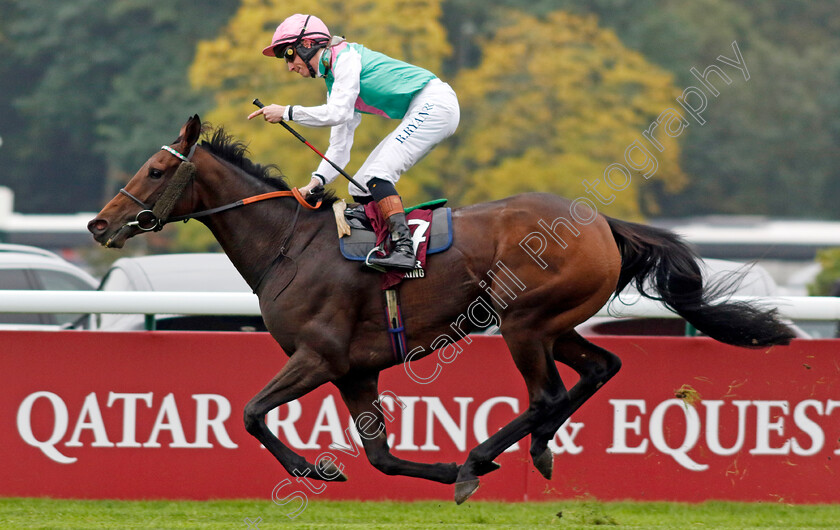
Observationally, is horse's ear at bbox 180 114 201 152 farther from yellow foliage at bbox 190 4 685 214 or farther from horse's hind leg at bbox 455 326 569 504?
yellow foliage at bbox 190 4 685 214

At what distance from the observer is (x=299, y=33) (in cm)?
508

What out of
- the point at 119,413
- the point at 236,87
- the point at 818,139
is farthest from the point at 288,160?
the point at 818,139

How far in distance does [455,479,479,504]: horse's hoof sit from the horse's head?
6.00ft

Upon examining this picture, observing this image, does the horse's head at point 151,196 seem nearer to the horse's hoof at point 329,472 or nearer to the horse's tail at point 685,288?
the horse's hoof at point 329,472

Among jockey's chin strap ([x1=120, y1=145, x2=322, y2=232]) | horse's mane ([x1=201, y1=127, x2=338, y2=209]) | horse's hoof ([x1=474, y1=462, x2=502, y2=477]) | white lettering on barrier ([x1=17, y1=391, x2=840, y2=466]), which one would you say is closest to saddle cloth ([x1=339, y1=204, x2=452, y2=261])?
horse's mane ([x1=201, y1=127, x2=338, y2=209])

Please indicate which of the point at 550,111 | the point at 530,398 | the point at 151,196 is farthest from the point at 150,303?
the point at 550,111

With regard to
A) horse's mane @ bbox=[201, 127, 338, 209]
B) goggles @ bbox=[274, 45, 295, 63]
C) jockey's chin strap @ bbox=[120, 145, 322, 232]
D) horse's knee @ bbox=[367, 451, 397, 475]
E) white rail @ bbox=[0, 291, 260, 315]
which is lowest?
horse's knee @ bbox=[367, 451, 397, 475]

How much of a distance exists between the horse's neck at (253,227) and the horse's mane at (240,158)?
0.10 m

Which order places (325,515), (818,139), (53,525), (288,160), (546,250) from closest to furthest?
1. (546,250)
2. (53,525)
3. (325,515)
4. (288,160)
5. (818,139)

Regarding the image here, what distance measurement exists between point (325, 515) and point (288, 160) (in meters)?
20.9

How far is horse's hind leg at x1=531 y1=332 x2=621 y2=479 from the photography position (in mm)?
5230

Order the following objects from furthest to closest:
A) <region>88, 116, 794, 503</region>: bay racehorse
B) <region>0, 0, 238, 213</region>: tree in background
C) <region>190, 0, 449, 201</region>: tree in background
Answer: <region>0, 0, 238, 213</region>: tree in background
<region>190, 0, 449, 201</region>: tree in background
<region>88, 116, 794, 503</region>: bay racehorse

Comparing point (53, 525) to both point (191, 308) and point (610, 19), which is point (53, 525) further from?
point (610, 19)

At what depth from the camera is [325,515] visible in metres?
5.80
